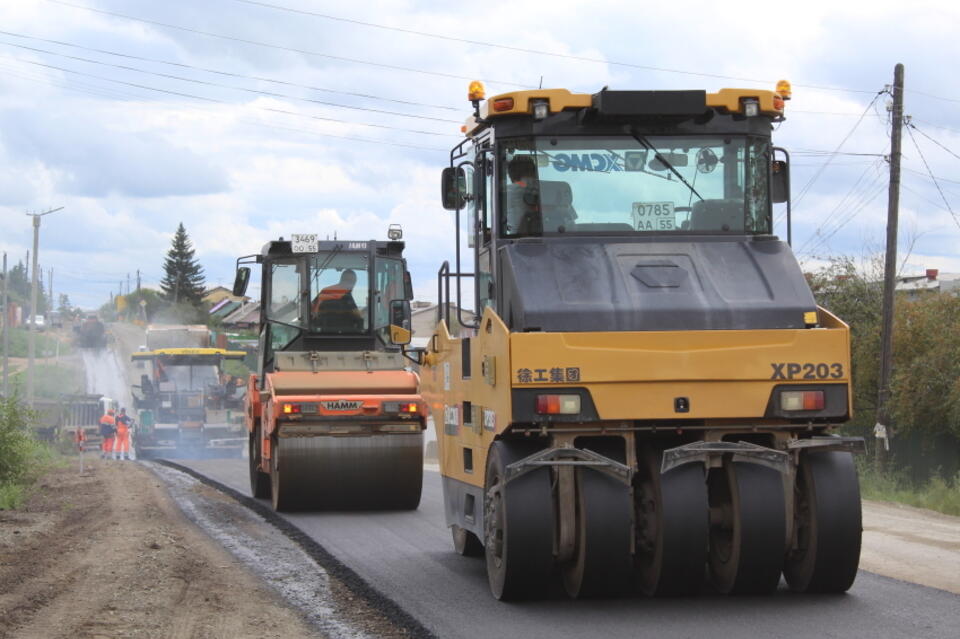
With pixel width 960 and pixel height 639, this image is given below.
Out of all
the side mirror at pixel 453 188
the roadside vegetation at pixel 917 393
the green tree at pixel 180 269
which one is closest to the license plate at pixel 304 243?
the side mirror at pixel 453 188

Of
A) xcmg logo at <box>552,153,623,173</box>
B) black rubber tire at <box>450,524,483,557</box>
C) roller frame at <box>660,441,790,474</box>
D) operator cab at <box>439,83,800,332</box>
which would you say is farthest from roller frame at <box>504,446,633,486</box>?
black rubber tire at <box>450,524,483,557</box>

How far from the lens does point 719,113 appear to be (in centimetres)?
907

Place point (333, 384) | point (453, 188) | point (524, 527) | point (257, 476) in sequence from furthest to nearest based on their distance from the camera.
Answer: point (257, 476) → point (333, 384) → point (453, 188) → point (524, 527)

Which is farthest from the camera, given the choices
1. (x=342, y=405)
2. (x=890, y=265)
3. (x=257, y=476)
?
(x=890, y=265)

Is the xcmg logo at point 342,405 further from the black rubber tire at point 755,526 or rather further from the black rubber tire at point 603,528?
the black rubber tire at point 755,526

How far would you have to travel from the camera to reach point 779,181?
9.21m

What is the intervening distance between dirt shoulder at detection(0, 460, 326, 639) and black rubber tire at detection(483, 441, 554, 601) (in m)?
1.23

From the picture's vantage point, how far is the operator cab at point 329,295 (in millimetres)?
16672

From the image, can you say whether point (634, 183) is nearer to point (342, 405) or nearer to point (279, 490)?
point (342, 405)

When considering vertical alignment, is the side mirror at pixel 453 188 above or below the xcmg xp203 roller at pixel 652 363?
above

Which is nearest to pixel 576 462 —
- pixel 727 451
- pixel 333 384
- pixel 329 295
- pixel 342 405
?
pixel 727 451

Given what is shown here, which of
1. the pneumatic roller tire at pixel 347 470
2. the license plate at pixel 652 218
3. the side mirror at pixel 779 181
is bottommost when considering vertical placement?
the pneumatic roller tire at pixel 347 470

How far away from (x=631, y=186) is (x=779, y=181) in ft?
3.57

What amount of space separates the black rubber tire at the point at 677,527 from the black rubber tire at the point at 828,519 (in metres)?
0.66
